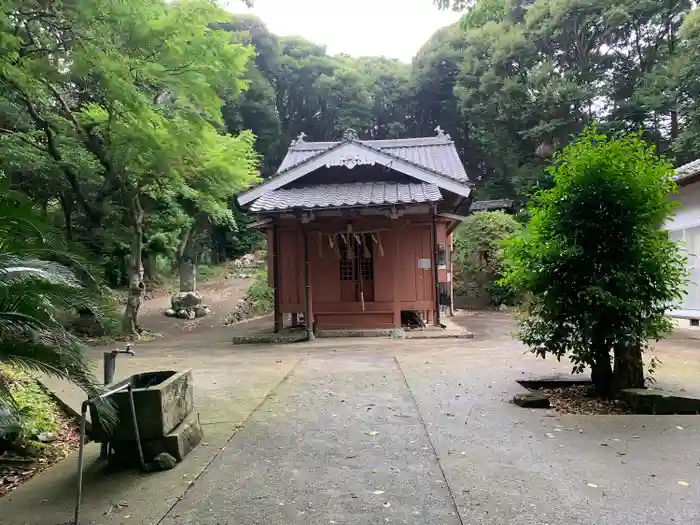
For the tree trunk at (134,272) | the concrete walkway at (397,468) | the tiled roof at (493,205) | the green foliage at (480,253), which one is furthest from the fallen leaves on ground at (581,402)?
the tiled roof at (493,205)

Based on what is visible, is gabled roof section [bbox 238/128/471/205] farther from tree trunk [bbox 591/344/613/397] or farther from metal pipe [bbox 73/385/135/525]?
metal pipe [bbox 73/385/135/525]

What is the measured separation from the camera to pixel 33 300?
3.06 meters

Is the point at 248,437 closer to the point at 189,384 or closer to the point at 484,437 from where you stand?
the point at 189,384

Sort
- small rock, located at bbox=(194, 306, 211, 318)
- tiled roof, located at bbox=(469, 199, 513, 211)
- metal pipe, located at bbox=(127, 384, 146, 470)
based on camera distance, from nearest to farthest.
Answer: metal pipe, located at bbox=(127, 384, 146, 470), small rock, located at bbox=(194, 306, 211, 318), tiled roof, located at bbox=(469, 199, 513, 211)

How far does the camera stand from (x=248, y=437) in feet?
14.5

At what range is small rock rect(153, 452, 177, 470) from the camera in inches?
144

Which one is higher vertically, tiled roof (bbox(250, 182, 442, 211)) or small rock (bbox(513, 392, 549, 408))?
tiled roof (bbox(250, 182, 442, 211))

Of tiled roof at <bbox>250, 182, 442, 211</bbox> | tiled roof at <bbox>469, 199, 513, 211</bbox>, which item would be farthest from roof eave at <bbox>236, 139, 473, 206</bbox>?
tiled roof at <bbox>469, 199, 513, 211</bbox>

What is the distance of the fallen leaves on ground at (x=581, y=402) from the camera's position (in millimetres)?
5121

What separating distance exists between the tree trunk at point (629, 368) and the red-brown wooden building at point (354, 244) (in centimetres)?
684

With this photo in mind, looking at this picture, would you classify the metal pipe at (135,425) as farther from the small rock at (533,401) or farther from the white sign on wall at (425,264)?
the white sign on wall at (425,264)

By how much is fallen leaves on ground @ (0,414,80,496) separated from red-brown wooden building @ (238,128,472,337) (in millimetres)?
7391

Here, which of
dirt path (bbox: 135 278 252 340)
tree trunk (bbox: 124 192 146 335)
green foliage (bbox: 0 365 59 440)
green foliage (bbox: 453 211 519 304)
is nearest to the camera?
green foliage (bbox: 0 365 59 440)

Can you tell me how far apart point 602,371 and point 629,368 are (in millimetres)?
271
